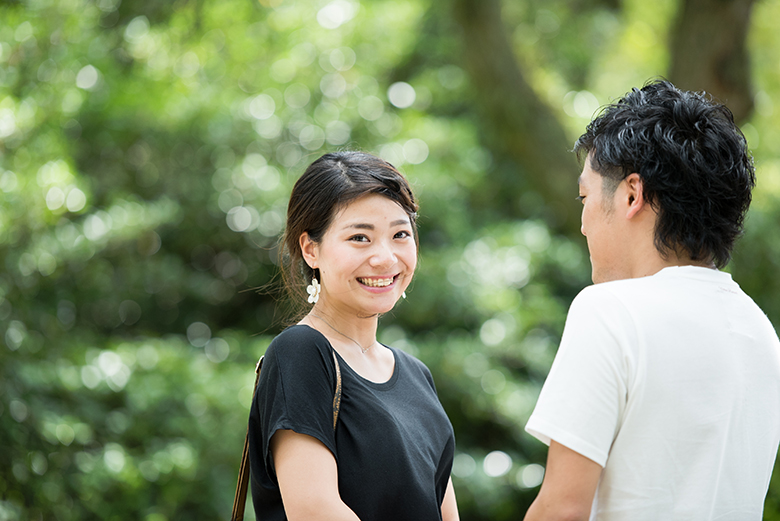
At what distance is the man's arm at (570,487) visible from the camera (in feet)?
4.39

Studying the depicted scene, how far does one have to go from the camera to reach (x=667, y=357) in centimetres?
136

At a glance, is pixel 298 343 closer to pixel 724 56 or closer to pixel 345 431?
pixel 345 431

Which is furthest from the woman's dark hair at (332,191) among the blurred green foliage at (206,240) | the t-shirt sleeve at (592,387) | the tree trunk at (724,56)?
the tree trunk at (724,56)

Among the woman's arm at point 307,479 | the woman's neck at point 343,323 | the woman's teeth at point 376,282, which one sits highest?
the woman's teeth at point 376,282

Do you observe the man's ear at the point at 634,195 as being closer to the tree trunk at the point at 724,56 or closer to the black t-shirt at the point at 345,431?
the black t-shirt at the point at 345,431

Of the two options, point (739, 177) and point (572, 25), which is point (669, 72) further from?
point (739, 177)

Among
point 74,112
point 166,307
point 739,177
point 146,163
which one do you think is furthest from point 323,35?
point 739,177

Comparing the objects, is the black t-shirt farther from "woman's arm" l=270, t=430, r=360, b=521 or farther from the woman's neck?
the woman's neck

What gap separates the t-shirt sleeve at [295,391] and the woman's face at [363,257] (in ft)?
0.58

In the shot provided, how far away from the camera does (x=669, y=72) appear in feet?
17.5

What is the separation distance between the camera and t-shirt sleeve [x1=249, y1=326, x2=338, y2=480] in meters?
1.53

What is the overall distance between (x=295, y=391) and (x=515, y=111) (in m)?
4.77

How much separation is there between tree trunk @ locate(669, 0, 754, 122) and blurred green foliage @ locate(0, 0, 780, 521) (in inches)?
30.2

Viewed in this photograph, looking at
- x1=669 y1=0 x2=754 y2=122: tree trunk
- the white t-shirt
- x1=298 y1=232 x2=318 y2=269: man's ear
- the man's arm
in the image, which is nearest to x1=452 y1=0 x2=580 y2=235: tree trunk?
x1=669 y1=0 x2=754 y2=122: tree trunk
